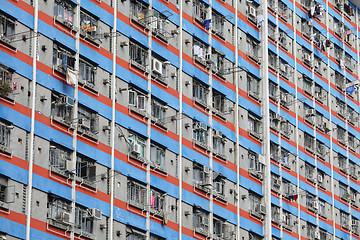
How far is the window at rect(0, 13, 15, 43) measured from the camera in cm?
4919

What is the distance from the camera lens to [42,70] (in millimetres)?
50406

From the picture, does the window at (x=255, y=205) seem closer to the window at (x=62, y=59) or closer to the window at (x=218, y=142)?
the window at (x=218, y=142)

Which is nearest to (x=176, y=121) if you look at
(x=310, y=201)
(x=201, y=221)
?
(x=201, y=221)

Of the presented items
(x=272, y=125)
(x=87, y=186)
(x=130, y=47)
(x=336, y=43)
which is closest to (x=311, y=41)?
(x=336, y=43)

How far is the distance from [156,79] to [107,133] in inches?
233

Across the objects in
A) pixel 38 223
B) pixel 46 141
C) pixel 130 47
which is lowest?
pixel 38 223

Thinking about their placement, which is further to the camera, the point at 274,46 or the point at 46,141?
the point at 274,46

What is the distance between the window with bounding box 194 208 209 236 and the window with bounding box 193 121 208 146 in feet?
14.0

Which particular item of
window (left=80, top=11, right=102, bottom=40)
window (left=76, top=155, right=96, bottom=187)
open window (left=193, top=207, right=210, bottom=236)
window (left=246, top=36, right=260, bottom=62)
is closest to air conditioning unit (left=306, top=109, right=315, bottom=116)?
window (left=246, top=36, right=260, bottom=62)

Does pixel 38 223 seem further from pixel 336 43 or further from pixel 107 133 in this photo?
pixel 336 43

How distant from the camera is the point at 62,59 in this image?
5216cm

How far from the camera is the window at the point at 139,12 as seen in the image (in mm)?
57938

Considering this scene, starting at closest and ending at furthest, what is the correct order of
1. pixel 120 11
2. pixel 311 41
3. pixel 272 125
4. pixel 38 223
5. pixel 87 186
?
pixel 38 223
pixel 87 186
pixel 120 11
pixel 272 125
pixel 311 41

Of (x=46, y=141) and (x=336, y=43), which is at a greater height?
(x=336, y=43)
